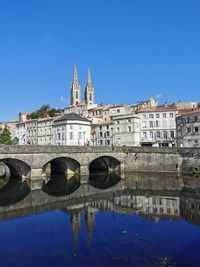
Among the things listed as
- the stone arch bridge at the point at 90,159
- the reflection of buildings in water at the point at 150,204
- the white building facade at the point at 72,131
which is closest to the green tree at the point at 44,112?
the white building facade at the point at 72,131

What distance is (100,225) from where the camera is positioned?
21.6 meters

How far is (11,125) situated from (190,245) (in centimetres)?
9837

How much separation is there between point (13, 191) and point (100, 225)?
16.5 meters

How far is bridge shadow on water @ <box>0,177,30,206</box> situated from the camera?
3056 centimetres

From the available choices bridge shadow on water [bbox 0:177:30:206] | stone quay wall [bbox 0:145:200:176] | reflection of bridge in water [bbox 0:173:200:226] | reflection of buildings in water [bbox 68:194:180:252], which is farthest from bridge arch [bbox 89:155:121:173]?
reflection of buildings in water [bbox 68:194:180:252]

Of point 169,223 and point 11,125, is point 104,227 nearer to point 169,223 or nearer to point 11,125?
point 169,223

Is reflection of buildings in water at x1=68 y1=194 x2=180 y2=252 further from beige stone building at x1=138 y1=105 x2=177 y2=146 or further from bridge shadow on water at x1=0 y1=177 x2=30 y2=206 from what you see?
beige stone building at x1=138 y1=105 x2=177 y2=146

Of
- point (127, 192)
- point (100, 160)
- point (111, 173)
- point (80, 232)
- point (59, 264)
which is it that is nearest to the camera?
point (59, 264)

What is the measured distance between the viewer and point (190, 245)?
17.0 m

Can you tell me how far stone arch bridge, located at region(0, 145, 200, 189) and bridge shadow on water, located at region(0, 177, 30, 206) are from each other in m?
2.35

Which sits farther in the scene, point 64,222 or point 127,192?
point 127,192

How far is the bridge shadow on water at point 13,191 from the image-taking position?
1203 inches

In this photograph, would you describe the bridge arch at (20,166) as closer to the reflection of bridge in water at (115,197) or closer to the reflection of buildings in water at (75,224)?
the reflection of bridge in water at (115,197)

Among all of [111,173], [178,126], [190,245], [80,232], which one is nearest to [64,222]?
[80,232]
